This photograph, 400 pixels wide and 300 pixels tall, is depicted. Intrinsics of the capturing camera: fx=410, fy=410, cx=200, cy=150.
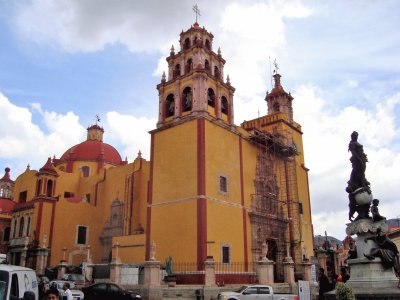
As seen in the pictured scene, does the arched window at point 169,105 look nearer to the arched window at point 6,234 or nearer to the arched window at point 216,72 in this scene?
the arched window at point 216,72

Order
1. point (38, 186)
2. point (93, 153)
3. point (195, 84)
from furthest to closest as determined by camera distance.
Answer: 1. point (93, 153)
2. point (38, 186)
3. point (195, 84)

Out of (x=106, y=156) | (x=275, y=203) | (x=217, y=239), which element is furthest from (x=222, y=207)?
(x=106, y=156)

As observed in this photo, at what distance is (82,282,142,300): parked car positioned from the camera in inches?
717

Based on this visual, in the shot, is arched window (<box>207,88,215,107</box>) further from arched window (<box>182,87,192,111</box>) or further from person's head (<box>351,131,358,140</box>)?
person's head (<box>351,131,358,140</box>)

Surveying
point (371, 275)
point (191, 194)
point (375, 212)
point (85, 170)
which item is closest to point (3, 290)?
point (371, 275)

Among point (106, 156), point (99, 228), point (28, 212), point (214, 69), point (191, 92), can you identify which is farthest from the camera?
point (106, 156)

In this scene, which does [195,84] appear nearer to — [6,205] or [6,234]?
[6,234]

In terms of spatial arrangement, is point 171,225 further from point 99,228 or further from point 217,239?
point 99,228

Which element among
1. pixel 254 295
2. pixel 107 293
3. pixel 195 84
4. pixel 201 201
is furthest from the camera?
Answer: pixel 195 84

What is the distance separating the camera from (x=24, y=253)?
30.3 meters

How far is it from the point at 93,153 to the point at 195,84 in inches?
769

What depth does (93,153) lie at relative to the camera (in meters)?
42.9

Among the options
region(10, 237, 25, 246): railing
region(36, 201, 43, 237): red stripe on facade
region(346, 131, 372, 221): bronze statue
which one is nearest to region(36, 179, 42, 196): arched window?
region(36, 201, 43, 237): red stripe on facade

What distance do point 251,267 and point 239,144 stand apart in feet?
26.8
